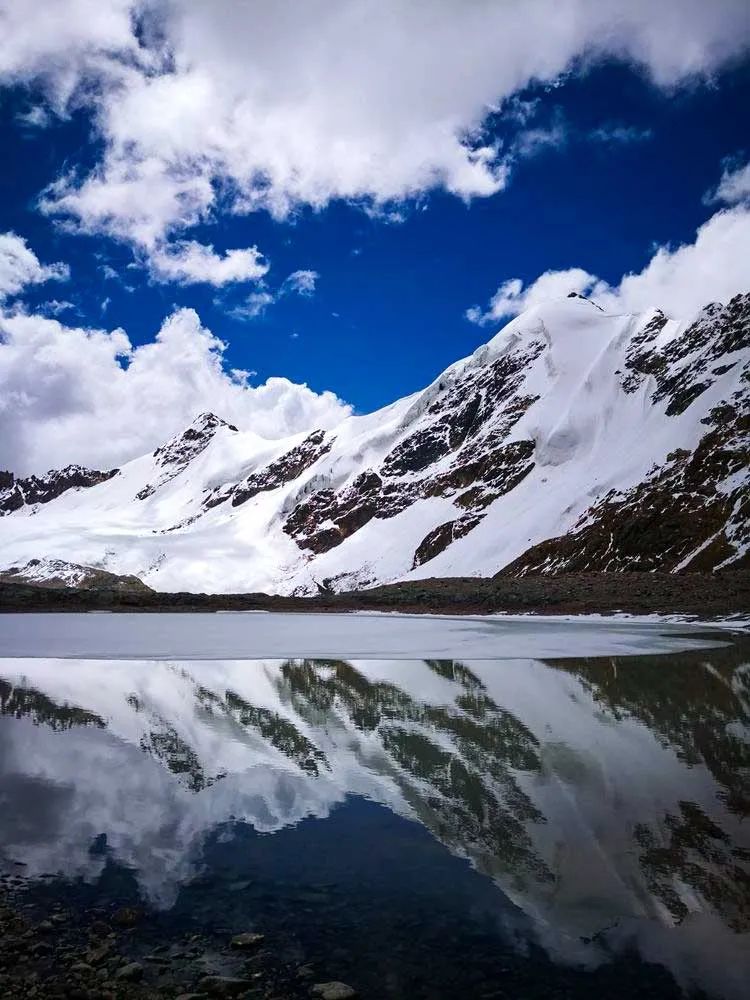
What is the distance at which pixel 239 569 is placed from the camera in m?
166

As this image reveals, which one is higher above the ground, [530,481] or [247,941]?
[530,481]

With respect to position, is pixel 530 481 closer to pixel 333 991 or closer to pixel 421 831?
pixel 421 831

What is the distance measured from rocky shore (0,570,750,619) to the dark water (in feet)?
124

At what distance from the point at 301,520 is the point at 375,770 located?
174 metres

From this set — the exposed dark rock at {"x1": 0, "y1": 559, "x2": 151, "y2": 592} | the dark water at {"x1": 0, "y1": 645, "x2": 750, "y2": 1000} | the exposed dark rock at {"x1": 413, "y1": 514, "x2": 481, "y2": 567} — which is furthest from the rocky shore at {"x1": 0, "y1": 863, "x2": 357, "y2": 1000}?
the exposed dark rock at {"x1": 0, "y1": 559, "x2": 151, "y2": 592}

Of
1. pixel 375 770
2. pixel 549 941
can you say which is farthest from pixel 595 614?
pixel 549 941

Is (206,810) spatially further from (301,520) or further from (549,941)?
(301,520)

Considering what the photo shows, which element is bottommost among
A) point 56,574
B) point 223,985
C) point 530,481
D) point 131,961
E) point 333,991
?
point 333,991

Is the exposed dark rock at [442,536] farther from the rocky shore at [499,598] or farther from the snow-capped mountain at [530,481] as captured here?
the rocky shore at [499,598]

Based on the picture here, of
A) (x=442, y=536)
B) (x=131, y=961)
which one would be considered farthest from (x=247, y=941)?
(x=442, y=536)

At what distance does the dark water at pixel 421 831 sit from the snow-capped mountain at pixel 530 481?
5920 centimetres

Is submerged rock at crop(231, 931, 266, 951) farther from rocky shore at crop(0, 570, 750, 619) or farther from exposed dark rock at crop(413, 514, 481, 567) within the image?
exposed dark rock at crop(413, 514, 481, 567)

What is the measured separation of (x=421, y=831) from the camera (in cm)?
884

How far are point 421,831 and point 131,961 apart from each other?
4.02m
